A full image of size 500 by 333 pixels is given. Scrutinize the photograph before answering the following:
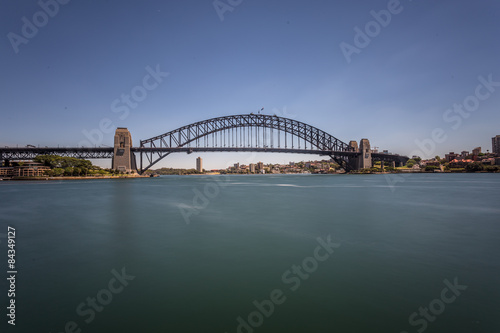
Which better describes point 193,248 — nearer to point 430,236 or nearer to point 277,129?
point 430,236

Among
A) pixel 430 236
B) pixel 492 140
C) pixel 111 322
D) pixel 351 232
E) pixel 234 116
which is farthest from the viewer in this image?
pixel 492 140

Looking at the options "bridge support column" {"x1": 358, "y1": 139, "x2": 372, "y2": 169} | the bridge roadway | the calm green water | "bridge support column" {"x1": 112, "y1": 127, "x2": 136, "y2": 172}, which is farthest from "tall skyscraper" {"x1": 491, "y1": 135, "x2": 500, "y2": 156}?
the calm green water

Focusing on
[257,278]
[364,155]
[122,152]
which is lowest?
[257,278]

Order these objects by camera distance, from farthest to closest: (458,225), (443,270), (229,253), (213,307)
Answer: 1. (458,225)
2. (229,253)
3. (443,270)
4. (213,307)

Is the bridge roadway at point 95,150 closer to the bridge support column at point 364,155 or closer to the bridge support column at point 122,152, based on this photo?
the bridge support column at point 122,152

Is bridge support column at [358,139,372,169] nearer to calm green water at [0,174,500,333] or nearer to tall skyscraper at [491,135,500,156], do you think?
calm green water at [0,174,500,333]

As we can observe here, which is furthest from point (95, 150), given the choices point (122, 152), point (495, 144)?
point (495, 144)

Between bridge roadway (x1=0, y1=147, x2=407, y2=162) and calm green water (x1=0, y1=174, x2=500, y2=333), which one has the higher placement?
bridge roadway (x1=0, y1=147, x2=407, y2=162)

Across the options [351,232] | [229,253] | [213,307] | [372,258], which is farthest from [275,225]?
[213,307]

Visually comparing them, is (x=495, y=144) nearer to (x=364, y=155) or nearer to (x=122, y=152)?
(x=364, y=155)
